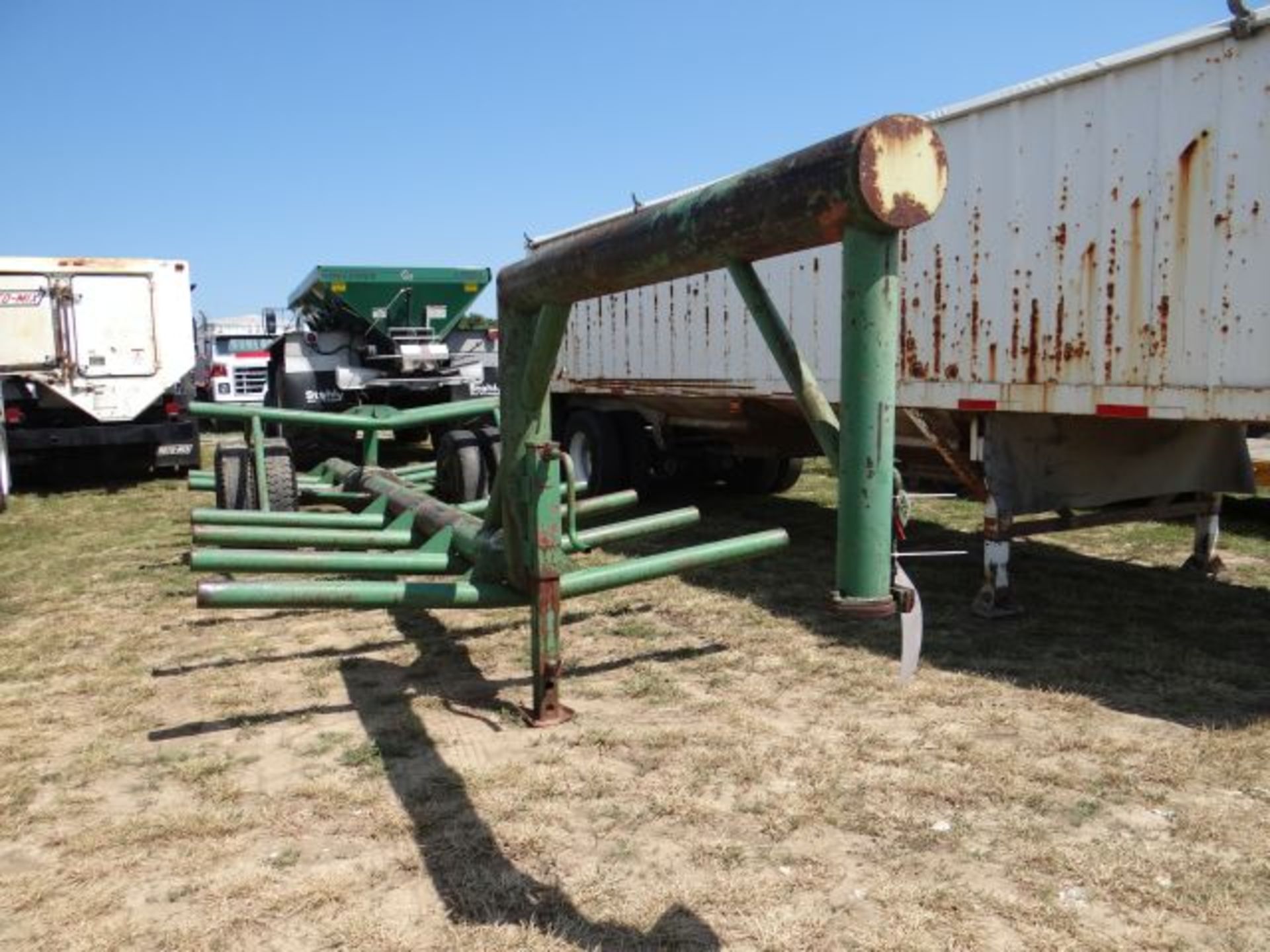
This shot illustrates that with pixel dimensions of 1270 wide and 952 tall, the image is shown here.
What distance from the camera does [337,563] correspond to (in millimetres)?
3934

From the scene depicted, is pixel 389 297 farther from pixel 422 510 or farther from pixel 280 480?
pixel 422 510

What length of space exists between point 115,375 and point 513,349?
926cm

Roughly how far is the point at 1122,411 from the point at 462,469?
4.82 meters

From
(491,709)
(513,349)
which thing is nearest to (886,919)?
(491,709)

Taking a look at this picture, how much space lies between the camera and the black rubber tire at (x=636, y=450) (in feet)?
29.2

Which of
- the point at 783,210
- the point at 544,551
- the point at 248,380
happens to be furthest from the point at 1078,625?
the point at 248,380

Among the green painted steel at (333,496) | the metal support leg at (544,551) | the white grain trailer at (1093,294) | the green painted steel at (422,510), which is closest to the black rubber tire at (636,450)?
the white grain trailer at (1093,294)

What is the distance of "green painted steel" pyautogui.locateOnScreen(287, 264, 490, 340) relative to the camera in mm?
12484

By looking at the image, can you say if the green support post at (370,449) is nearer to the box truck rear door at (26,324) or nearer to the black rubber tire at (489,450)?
the black rubber tire at (489,450)

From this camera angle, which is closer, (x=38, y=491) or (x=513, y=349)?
(x=513, y=349)

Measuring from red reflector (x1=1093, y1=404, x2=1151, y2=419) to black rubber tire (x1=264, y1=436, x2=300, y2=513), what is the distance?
5.02m

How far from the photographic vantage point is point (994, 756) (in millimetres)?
3307

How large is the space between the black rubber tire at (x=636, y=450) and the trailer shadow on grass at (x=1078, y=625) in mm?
1634

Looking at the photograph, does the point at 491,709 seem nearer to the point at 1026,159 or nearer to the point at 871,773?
the point at 871,773
